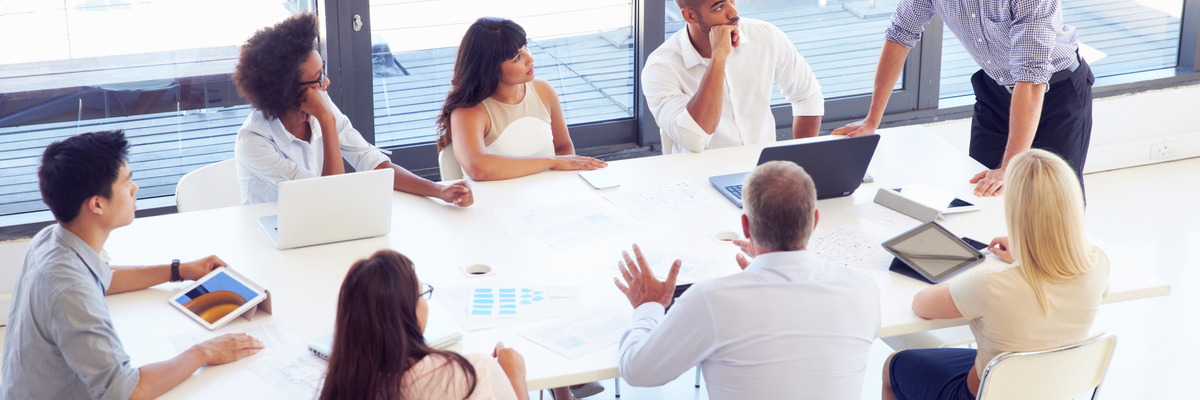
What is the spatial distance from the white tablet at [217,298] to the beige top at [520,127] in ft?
3.88

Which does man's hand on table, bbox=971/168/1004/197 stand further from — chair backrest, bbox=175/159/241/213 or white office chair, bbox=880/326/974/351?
chair backrest, bbox=175/159/241/213

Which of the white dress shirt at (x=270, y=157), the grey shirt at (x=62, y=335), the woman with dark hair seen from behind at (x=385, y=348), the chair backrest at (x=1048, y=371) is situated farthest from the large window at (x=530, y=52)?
the chair backrest at (x=1048, y=371)

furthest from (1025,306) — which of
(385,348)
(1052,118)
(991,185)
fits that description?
(1052,118)

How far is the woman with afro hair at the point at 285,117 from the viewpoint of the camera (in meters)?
2.69

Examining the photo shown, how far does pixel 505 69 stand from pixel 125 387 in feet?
5.51

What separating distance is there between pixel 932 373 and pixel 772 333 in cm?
72

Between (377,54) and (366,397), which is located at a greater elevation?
(377,54)

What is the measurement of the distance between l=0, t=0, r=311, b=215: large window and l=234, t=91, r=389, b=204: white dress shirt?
1.02m

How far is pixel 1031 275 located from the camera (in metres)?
1.93

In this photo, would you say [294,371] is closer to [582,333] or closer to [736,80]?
[582,333]

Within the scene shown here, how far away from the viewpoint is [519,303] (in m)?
2.12

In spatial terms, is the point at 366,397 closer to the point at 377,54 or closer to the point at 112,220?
the point at 112,220

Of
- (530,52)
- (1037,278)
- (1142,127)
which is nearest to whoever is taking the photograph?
(1037,278)

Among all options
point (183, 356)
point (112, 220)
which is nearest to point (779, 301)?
point (183, 356)
